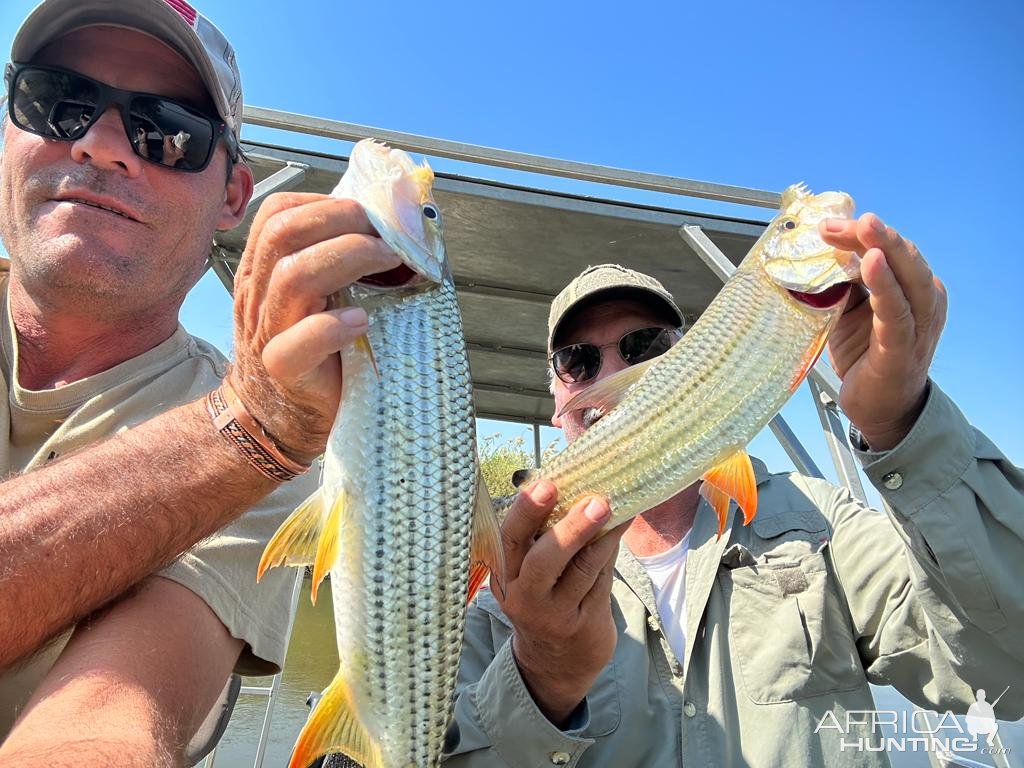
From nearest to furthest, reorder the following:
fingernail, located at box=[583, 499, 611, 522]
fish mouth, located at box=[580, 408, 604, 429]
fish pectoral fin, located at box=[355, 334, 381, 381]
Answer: fish pectoral fin, located at box=[355, 334, 381, 381]
fingernail, located at box=[583, 499, 611, 522]
fish mouth, located at box=[580, 408, 604, 429]

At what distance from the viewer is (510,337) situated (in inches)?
325

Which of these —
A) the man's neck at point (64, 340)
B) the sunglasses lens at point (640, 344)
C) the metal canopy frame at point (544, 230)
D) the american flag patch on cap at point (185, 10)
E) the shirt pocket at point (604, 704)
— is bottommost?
the shirt pocket at point (604, 704)

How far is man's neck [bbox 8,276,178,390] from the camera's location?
268 centimetres

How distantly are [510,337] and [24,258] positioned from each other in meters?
5.95

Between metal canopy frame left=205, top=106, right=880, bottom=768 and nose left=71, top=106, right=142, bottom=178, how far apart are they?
6.18 feet

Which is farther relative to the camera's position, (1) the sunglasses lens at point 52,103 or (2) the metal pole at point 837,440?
(2) the metal pole at point 837,440

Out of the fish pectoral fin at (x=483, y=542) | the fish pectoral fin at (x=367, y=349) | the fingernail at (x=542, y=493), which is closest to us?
the fish pectoral fin at (x=367, y=349)

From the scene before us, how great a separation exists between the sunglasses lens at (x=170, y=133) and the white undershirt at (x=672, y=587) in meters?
2.92

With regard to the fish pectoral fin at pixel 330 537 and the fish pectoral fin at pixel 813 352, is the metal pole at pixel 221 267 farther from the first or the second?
the fish pectoral fin at pixel 813 352

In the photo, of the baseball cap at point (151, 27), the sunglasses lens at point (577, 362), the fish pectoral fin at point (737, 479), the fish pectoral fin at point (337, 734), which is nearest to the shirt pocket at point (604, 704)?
the fish pectoral fin at point (737, 479)

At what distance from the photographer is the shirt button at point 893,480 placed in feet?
7.68

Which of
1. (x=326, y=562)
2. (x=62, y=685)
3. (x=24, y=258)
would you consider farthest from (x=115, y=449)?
(x=24, y=258)

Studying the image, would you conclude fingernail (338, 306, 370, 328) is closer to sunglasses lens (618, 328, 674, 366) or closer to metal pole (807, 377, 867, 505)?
sunglasses lens (618, 328, 674, 366)

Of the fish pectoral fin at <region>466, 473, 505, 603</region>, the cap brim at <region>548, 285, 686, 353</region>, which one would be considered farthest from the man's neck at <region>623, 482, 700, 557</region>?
the fish pectoral fin at <region>466, 473, 505, 603</region>
